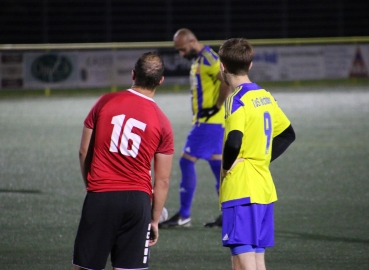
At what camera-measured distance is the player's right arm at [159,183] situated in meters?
4.12

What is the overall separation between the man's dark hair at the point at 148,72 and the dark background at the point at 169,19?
86.0ft

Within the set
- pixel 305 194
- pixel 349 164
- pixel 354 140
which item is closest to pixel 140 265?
pixel 305 194

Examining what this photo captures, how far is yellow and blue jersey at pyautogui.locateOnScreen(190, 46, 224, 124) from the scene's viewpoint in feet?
25.2

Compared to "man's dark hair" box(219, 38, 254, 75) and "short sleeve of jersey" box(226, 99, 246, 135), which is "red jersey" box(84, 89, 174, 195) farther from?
"man's dark hair" box(219, 38, 254, 75)

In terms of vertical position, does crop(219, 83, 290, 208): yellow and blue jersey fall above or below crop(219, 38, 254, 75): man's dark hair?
below

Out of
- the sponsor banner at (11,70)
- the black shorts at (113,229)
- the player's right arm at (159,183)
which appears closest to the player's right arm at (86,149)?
the black shorts at (113,229)

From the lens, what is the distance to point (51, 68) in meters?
23.9

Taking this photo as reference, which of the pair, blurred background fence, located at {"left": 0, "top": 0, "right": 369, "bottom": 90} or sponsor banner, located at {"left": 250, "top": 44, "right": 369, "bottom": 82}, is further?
sponsor banner, located at {"left": 250, "top": 44, "right": 369, "bottom": 82}

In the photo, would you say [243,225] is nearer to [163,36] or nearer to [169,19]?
[163,36]

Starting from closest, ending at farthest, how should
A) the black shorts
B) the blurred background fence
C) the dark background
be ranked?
1. the black shorts
2. the blurred background fence
3. the dark background

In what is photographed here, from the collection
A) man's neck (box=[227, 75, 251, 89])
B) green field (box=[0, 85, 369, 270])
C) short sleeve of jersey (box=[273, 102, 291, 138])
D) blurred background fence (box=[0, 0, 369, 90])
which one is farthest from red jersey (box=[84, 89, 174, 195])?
blurred background fence (box=[0, 0, 369, 90])

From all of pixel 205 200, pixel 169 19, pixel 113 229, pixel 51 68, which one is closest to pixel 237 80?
pixel 113 229


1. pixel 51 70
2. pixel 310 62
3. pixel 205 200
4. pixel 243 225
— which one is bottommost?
pixel 205 200

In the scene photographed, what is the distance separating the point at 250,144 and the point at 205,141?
3496 millimetres
